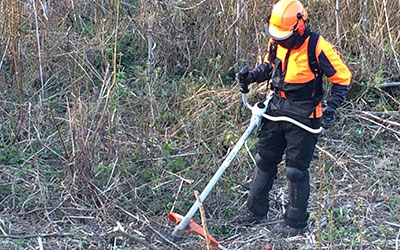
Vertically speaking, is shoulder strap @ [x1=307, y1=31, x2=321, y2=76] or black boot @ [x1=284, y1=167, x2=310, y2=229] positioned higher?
shoulder strap @ [x1=307, y1=31, x2=321, y2=76]

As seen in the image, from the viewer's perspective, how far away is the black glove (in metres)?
3.54

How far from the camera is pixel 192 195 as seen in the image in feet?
14.2

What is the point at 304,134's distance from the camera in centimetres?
374

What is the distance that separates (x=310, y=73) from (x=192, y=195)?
139 centimetres

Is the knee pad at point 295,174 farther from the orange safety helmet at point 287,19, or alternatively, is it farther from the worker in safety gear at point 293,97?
the orange safety helmet at point 287,19

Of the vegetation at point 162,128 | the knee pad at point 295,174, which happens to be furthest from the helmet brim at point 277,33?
the knee pad at point 295,174

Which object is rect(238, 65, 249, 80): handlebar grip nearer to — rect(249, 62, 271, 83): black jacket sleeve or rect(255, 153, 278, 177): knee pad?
rect(249, 62, 271, 83): black jacket sleeve

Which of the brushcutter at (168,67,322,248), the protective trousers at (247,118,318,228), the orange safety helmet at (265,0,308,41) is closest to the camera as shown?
the orange safety helmet at (265,0,308,41)

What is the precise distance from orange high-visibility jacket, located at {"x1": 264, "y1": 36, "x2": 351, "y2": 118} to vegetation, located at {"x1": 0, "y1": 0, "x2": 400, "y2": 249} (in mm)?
439

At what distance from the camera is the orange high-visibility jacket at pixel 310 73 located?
3.53 metres

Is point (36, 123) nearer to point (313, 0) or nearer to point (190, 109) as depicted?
point (190, 109)

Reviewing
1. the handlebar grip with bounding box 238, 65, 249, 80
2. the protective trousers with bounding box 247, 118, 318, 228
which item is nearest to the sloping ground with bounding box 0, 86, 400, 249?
the protective trousers with bounding box 247, 118, 318, 228

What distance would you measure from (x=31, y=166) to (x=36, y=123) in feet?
1.87

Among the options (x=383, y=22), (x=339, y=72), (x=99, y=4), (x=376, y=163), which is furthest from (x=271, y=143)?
(x=99, y=4)
